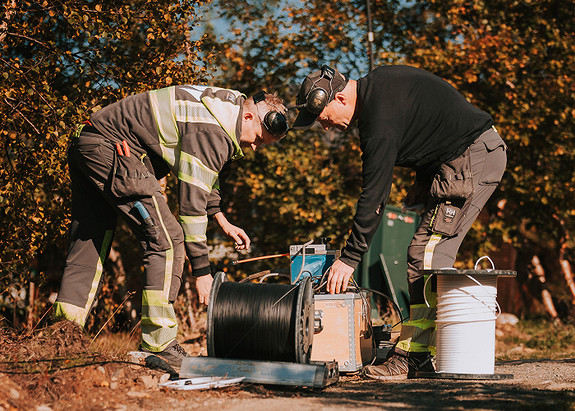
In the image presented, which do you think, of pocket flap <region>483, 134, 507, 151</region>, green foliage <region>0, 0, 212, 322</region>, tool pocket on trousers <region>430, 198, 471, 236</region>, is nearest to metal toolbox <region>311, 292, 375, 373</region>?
tool pocket on trousers <region>430, 198, 471, 236</region>

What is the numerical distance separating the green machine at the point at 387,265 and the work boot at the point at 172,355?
4.64m

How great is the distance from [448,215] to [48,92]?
12.2 ft

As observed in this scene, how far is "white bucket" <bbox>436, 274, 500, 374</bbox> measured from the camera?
14.3 feet

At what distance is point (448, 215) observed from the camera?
4.64 m

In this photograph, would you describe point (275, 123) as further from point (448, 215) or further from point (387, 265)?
point (387, 265)

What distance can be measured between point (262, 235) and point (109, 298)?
2.27 meters

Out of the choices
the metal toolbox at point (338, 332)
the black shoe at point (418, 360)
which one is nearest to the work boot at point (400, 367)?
the black shoe at point (418, 360)

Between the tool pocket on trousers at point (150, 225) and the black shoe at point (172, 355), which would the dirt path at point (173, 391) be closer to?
the black shoe at point (172, 355)

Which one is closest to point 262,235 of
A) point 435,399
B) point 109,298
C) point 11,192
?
point 109,298

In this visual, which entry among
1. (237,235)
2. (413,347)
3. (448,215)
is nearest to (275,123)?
(237,235)

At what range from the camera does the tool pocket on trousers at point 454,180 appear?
14.9 feet

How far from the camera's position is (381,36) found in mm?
10156

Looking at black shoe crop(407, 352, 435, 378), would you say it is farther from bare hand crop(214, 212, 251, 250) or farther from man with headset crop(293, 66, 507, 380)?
bare hand crop(214, 212, 251, 250)

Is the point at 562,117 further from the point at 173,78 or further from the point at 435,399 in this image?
the point at 435,399
